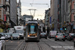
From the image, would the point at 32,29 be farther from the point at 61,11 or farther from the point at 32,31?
the point at 61,11

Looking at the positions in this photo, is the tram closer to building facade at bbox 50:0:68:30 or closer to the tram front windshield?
the tram front windshield

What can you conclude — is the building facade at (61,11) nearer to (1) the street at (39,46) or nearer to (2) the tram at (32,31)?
(2) the tram at (32,31)

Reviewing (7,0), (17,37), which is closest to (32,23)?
(17,37)

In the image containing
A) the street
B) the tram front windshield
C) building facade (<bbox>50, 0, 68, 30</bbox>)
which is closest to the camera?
the street

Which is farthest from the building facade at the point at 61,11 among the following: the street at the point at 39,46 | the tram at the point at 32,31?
the street at the point at 39,46

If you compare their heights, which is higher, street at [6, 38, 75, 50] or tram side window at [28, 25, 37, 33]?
tram side window at [28, 25, 37, 33]

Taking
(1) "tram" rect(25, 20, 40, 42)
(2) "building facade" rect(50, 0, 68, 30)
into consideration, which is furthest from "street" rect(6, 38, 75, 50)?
(2) "building facade" rect(50, 0, 68, 30)

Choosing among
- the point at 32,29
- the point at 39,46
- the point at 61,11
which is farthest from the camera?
the point at 61,11

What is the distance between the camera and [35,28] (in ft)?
118

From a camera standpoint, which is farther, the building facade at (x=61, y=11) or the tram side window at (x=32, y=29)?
the building facade at (x=61, y=11)

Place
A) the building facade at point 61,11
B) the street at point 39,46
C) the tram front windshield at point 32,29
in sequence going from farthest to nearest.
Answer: the building facade at point 61,11 → the tram front windshield at point 32,29 → the street at point 39,46

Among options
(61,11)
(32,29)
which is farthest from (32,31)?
(61,11)

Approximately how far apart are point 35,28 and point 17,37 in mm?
12533

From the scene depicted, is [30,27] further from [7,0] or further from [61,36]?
[7,0]
